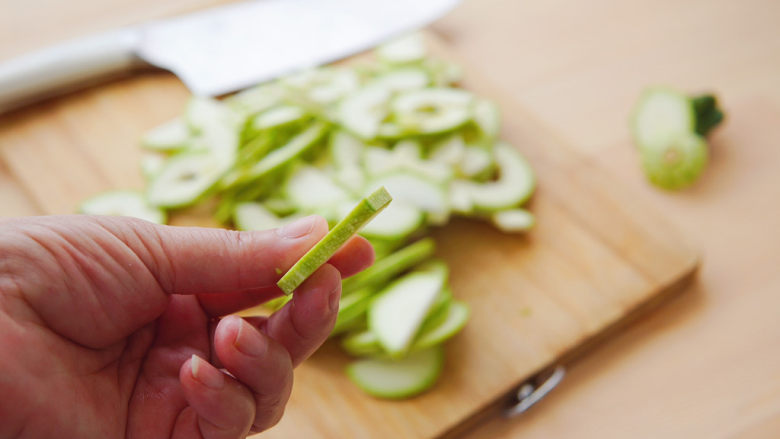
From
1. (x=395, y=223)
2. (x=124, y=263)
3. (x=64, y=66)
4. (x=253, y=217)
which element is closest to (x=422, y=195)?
(x=395, y=223)

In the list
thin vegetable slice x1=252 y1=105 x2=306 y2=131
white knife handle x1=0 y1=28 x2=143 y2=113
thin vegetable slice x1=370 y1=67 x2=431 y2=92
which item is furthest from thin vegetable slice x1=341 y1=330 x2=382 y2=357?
white knife handle x1=0 y1=28 x2=143 y2=113

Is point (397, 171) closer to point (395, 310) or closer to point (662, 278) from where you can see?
point (395, 310)

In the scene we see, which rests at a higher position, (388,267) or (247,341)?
(247,341)

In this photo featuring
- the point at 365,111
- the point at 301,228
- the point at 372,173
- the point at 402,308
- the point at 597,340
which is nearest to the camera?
the point at 301,228

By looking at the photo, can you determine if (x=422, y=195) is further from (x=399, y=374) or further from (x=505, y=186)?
(x=399, y=374)

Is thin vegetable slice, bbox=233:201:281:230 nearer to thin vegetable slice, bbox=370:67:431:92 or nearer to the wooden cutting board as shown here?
the wooden cutting board

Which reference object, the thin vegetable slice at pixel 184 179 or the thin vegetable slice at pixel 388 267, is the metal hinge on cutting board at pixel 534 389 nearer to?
the thin vegetable slice at pixel 388 267

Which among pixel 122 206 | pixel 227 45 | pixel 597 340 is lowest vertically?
pixel 597 340
